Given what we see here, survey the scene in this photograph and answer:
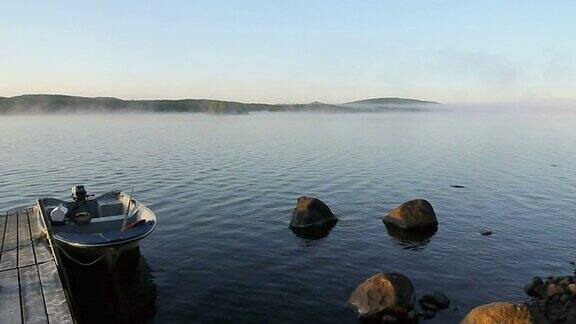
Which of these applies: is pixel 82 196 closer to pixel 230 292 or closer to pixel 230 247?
pixel 230 247

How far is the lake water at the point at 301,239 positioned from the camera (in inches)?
711

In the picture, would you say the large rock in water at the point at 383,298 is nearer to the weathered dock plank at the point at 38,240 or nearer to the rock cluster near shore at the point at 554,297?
the rock cluster near shore at the point at 554,297

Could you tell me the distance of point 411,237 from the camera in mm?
26062

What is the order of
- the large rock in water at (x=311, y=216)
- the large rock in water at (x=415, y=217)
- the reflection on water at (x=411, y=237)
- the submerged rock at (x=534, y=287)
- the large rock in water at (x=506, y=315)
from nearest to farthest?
the large rock in water at (x=506, y=315)
the submerged rock at (x=534, y=287)
the reflection on water at (x=411, y=237)
the large rock in water at (x=415, y=217)
the large rock in water at (x=311, y=216)

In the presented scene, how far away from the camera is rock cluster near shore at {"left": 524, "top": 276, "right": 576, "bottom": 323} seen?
16.6 meters

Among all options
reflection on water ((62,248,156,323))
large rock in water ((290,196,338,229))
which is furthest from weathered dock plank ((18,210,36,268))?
large rock in water ((290,196,338,229))

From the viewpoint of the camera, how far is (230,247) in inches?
933

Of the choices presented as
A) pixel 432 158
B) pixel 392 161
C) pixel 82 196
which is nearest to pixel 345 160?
pixel 392 161

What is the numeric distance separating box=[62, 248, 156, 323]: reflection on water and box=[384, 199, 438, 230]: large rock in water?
51.9 feet

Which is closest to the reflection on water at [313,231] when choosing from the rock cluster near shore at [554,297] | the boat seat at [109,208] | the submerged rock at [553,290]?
the boat seat at [109,208]

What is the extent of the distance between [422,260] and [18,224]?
20849 millimetres

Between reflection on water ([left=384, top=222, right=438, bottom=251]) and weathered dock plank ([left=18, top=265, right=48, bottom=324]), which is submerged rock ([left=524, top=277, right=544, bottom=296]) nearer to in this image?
reflection on water ([left=384, top=222, right=438, bottom=251])

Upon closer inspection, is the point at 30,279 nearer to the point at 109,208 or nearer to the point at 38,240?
the point at 38,240

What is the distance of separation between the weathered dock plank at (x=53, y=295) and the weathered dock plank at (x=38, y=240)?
0.89 meters
